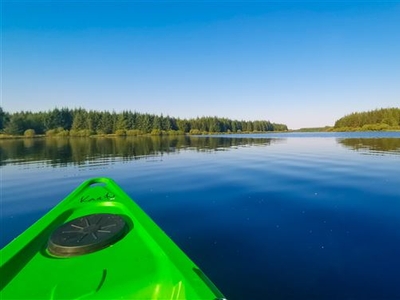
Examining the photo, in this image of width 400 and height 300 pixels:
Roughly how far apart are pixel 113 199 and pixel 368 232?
5376 millimetres

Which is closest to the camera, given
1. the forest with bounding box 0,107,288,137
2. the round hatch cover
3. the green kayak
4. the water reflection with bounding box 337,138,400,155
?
the green kayak

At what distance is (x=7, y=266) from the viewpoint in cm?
254

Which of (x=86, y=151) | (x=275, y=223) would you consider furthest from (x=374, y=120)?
(x=275, y=223)

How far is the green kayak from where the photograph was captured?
2.22 m

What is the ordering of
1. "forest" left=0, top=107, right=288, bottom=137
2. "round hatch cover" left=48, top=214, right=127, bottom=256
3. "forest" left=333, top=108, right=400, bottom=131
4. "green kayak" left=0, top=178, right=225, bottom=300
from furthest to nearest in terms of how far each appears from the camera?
"forest" left=333, top=108, right=400, bottom=131
"forest" left=0, top=107, right=288, bottom=137
"round hatch cover" left=48, top=214, right=127, bottom=256
"green kayak" left=0, top=178, right=225, bottom=300

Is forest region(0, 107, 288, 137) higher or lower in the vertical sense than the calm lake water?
higher

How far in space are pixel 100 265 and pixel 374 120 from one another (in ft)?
516

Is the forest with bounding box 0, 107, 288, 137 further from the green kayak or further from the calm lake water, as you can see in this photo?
the green kayak

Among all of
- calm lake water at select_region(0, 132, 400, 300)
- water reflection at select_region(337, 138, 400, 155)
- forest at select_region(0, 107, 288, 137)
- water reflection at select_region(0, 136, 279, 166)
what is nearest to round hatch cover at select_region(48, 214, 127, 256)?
calm lake water at select_region(0, 132, 400, 300)

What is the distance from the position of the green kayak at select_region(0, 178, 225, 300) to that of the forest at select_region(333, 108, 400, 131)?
13454 centimetres

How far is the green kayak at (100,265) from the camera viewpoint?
2217 mm

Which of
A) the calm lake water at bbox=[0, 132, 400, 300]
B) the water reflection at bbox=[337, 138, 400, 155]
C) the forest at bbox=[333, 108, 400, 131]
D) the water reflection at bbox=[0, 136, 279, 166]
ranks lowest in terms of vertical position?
the calm lake water at bbox=[0, 132, 400, 300]

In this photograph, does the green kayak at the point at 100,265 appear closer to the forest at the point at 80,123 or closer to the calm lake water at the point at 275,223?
the calm lake water at the point at 275,223

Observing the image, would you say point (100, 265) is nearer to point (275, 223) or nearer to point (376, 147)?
point (275, 223)
